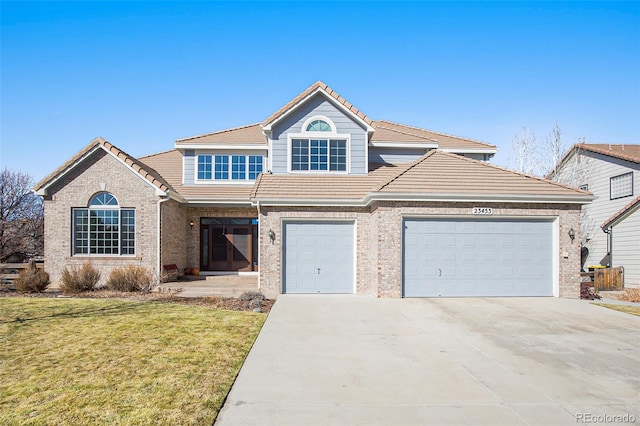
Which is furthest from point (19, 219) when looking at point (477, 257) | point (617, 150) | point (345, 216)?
point (617, 150)

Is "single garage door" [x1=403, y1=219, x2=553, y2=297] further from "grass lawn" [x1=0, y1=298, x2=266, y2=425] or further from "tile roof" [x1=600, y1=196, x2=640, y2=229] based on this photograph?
"tile roof" [x1=600, y1=196, x2=640, y2=229]

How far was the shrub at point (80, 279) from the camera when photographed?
1312cm

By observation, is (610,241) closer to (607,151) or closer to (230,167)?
(607,151)

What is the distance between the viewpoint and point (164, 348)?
23.2 ft

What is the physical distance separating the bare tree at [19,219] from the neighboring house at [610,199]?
1184 inches

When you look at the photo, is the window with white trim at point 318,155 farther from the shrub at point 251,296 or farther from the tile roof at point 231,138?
the shrub at point 251,296

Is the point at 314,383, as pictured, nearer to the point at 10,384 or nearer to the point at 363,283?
the point at 10,384

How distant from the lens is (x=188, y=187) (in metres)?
18.3

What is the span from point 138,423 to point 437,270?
33.6 ft

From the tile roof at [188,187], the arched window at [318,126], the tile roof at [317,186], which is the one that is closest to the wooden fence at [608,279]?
the tile roof at [317,186]

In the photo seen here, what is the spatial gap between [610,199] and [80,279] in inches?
1045

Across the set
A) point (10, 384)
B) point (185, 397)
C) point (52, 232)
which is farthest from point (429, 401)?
point (52, 232)

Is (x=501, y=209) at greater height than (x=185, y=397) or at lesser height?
greater

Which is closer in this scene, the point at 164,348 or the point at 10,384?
the point at 10,384
